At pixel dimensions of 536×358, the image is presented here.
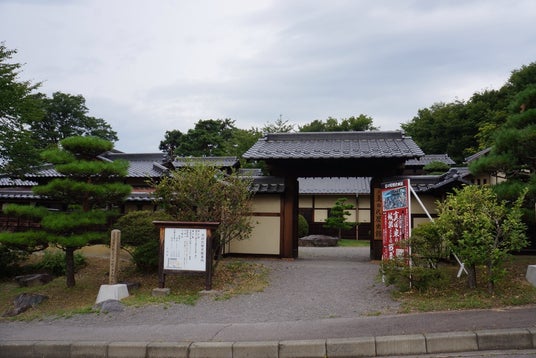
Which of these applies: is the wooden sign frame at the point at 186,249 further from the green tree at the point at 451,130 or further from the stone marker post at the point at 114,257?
the green tree at the point at 451,130

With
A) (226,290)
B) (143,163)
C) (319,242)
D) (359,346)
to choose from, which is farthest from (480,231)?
(319,242)

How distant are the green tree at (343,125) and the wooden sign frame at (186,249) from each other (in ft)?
110

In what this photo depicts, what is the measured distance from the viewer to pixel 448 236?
821cm

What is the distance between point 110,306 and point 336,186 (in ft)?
75.5

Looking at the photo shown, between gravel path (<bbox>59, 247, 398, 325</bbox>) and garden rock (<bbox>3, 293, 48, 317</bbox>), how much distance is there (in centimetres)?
246

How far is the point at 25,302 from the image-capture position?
988 cm

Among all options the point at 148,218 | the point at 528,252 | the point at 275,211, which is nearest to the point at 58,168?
the point at 148,218

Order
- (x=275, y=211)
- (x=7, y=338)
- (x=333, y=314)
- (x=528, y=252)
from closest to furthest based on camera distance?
(x=7, y=338) → (x=333, y=314) → (x=528, y=252) → (x=275, y=211)

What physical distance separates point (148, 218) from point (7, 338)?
5.43 meters

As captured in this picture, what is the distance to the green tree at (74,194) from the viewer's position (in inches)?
402

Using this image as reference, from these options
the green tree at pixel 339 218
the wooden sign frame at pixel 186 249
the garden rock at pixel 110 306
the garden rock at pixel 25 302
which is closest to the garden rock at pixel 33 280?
the garden rock at pixel 25 302

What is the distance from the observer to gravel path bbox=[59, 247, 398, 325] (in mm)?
7516

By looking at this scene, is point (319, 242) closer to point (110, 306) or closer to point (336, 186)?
point (336, 186)

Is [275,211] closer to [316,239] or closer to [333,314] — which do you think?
[333,314]
